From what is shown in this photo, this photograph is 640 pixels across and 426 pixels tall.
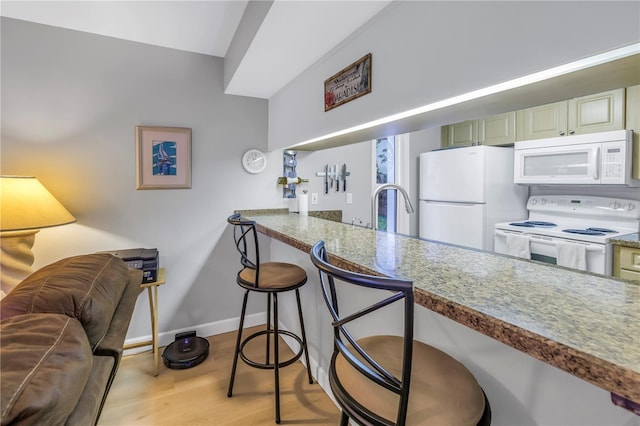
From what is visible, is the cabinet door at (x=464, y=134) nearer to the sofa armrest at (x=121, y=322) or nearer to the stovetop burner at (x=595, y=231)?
the stovetop burner at (x=595, y=231)

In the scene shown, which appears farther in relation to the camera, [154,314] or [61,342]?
[154,314]

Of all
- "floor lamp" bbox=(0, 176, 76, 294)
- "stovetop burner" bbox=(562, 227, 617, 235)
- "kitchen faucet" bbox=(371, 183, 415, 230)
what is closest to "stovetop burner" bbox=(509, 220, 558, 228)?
"stovetop burner" bbox=(562, 227, 617, 235)

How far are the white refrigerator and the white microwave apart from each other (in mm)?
206

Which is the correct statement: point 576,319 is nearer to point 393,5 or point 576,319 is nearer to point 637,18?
point 637,18

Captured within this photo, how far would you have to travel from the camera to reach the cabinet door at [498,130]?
3.14 metres

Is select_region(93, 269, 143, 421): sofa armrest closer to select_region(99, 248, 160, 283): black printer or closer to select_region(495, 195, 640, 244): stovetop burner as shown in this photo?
select_region(99, 248, 160, 283): black printer

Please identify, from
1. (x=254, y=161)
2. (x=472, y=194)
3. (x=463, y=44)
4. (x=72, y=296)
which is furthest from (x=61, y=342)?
(x=472, y=194)

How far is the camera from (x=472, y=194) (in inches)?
122

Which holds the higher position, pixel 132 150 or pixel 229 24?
pixel 229 24

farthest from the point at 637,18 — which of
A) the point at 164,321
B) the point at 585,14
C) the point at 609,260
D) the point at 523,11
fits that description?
the point at 164,321

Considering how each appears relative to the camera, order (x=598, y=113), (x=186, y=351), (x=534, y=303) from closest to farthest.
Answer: (x=534, y=303), (x=186, y=351), (x=598, y=113)

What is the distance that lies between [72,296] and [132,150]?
1.73 metres

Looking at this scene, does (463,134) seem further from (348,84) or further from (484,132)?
(348,84)

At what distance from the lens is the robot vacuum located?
2.14 m
